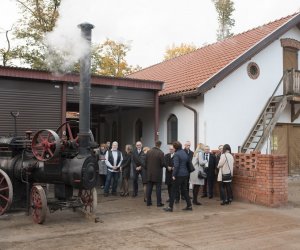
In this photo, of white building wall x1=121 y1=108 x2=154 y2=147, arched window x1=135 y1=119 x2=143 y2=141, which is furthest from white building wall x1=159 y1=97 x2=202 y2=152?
arched window x1=135 y1=119 x2=143 y2=141

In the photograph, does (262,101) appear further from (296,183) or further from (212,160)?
(212,160)

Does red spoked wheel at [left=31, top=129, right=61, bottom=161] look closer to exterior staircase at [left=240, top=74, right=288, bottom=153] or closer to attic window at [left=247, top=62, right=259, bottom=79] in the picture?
exterior staircase at [left=240, top=74, right=288, bottom=153]

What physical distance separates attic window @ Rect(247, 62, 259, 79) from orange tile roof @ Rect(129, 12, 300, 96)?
61 centimetres

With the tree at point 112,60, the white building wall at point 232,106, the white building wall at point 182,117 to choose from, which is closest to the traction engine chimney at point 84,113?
the white building wall at point 232,106

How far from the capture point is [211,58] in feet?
51.1

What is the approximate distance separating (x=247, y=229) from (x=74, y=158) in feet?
11.2

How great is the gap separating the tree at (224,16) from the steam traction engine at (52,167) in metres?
36.8

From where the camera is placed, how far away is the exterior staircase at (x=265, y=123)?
517 inches

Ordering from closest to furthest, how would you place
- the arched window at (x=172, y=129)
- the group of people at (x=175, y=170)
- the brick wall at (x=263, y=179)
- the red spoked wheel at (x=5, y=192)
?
the red spoked wheel at (x=5, y=192) → the group of people at (x=175, y=170) → the brick wall at (x=263, y=179) → the arched window at (x=172, y=129)

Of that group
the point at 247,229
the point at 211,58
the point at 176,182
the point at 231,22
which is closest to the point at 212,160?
the point at 176,182

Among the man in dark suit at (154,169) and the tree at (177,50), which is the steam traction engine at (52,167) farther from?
the tree at (177,50)

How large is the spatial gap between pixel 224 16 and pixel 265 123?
3201cm

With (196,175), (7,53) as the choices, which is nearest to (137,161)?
(196,175)

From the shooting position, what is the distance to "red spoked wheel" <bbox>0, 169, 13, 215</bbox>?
790cm
